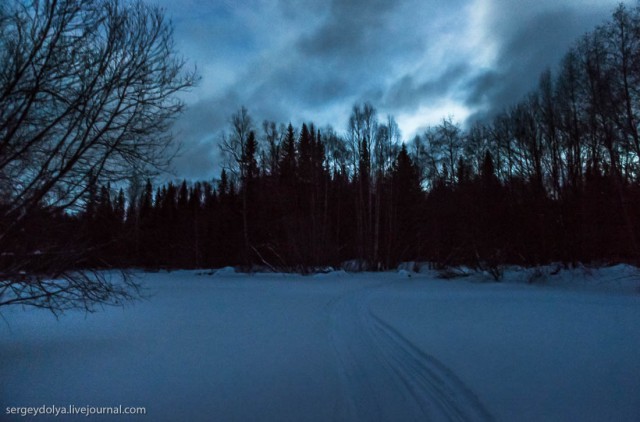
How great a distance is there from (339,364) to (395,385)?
43.8 inches

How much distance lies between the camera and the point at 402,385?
4449 millimetres

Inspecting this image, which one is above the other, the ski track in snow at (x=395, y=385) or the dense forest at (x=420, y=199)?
the dense forest at (x=420, y=199)

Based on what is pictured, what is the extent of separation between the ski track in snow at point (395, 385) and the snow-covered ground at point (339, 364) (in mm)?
22

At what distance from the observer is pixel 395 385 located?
4.45 meters

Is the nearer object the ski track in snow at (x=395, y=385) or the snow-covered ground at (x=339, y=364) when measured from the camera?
the ski track in snow at (x=395, y=385)

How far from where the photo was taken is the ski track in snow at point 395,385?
3672 millimetres

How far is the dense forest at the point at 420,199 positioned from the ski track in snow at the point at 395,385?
4.36 m

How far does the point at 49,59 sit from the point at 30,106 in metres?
0.68

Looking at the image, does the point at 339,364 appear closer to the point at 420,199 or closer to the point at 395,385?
the point at 395,385

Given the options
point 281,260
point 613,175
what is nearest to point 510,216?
point 613,175

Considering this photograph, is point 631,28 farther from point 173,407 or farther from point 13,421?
point 13,421

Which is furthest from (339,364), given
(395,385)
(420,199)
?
(420,199)

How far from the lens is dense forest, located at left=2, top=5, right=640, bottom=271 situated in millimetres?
6629

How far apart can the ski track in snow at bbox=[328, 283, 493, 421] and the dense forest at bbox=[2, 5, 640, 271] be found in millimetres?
4357
